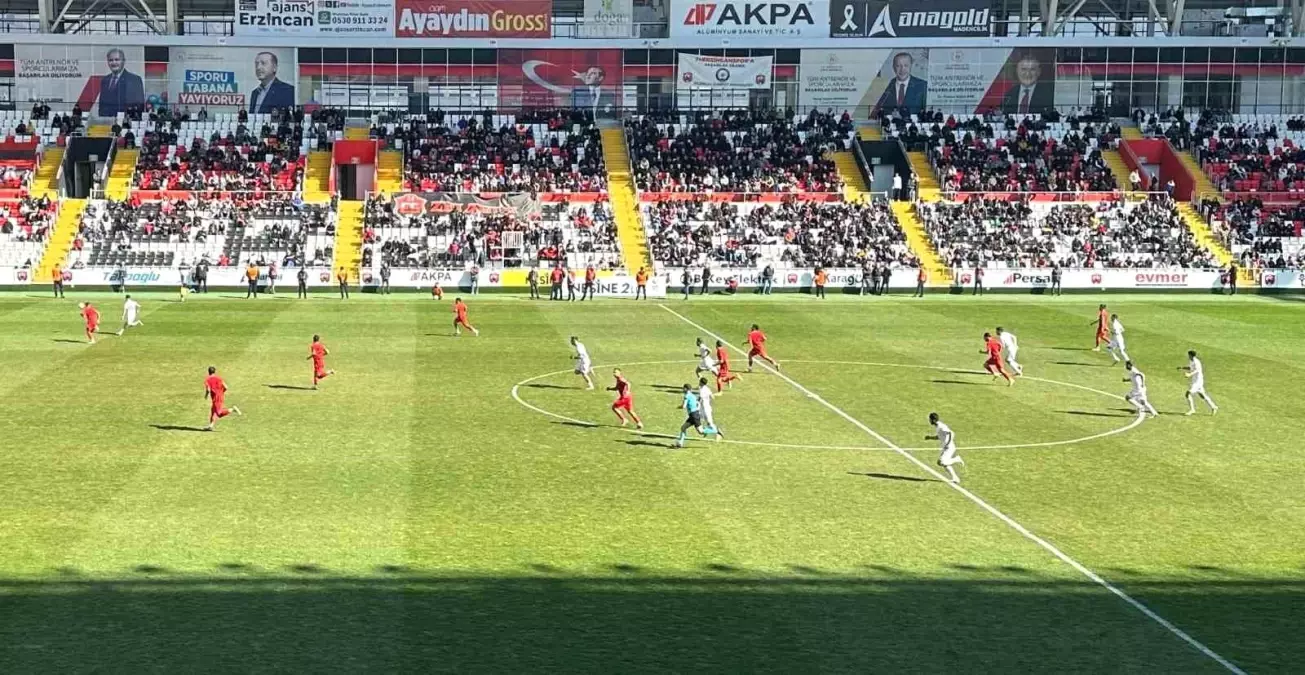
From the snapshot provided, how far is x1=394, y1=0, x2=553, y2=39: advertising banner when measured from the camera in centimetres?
8762

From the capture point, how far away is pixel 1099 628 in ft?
57.9

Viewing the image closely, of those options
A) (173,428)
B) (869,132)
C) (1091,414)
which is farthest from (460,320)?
(869,132)

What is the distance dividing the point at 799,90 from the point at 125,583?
76.1 m

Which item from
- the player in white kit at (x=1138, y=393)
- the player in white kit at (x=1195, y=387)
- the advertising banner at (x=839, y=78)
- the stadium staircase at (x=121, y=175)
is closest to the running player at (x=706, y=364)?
the player in white kit at (x=1138, y=393)

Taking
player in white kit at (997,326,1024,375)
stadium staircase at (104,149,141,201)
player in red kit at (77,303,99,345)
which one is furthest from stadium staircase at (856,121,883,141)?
player in red kit at (77,303,99,345)

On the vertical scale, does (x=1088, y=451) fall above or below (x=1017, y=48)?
below

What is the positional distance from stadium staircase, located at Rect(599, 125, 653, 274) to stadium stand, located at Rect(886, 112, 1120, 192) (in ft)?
54.7

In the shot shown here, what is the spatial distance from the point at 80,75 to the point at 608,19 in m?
31.4

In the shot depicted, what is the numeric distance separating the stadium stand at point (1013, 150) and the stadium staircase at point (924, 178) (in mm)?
497

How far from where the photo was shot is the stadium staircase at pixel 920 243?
73562 millimetres

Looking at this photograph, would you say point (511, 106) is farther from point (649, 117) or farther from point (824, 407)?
point (824, 407)

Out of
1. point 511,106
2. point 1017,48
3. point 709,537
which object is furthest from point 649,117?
point 709,537

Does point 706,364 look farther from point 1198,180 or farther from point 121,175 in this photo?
point 1198,180

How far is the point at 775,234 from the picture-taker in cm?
7625
